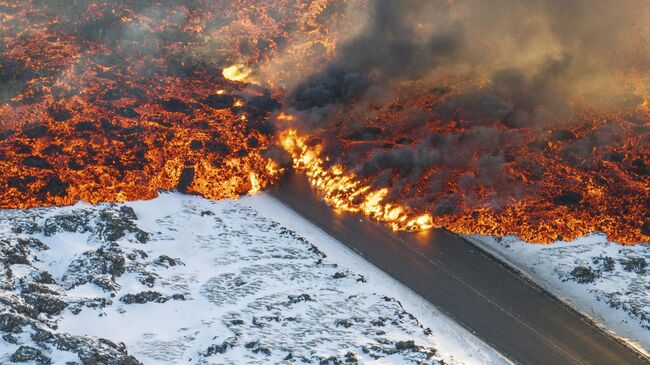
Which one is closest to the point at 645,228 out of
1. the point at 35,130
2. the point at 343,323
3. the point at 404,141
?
the point at 404,141

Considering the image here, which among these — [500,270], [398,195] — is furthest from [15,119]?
[500,270]

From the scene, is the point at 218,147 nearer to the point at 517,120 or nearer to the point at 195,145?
the point at 195,145

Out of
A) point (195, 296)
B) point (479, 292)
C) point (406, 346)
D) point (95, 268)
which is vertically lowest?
point (95, 268)

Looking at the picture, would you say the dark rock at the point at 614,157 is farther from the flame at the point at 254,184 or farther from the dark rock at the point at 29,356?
the dark rock at the point at 29,356

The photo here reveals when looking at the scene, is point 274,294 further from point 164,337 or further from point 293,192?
point 293,192

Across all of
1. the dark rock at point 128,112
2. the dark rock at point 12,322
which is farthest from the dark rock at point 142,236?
the dark rock at point 128,112

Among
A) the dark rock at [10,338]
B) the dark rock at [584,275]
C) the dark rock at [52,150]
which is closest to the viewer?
the dark rock at [10,338]
